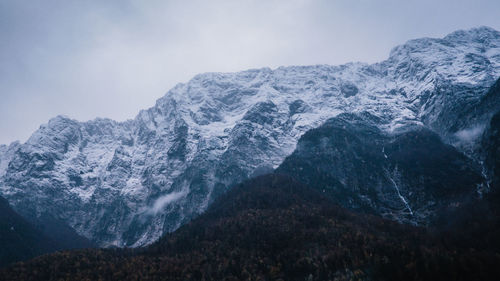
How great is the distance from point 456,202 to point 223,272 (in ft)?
456

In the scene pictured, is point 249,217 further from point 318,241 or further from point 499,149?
point 499,149

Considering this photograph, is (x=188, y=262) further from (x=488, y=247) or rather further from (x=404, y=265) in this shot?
(x=488, y=247)

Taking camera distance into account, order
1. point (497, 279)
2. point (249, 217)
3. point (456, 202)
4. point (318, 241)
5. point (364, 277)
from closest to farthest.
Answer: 1. point (497, 279)
2. point (364, 277)
3. point (318, 241)
4. point (249, 217)
5. point (456, 202)

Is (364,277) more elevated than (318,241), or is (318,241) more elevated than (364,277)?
(318,241)

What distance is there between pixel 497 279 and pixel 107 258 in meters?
151

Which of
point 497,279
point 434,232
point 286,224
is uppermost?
point 286,224

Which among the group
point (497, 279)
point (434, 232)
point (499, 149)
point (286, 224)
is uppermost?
point (499, 149)

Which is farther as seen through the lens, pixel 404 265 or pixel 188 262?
pixel 188 262

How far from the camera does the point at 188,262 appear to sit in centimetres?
14750

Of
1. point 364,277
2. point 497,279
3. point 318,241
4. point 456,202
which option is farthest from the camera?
point 456,202

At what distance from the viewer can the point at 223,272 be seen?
5256 inches

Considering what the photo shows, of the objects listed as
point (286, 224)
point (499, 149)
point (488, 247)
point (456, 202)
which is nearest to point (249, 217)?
point (286, 224)

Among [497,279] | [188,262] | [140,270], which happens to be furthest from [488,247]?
[140,270]

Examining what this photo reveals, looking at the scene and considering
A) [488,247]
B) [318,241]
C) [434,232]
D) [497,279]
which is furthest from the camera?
[434,232]
